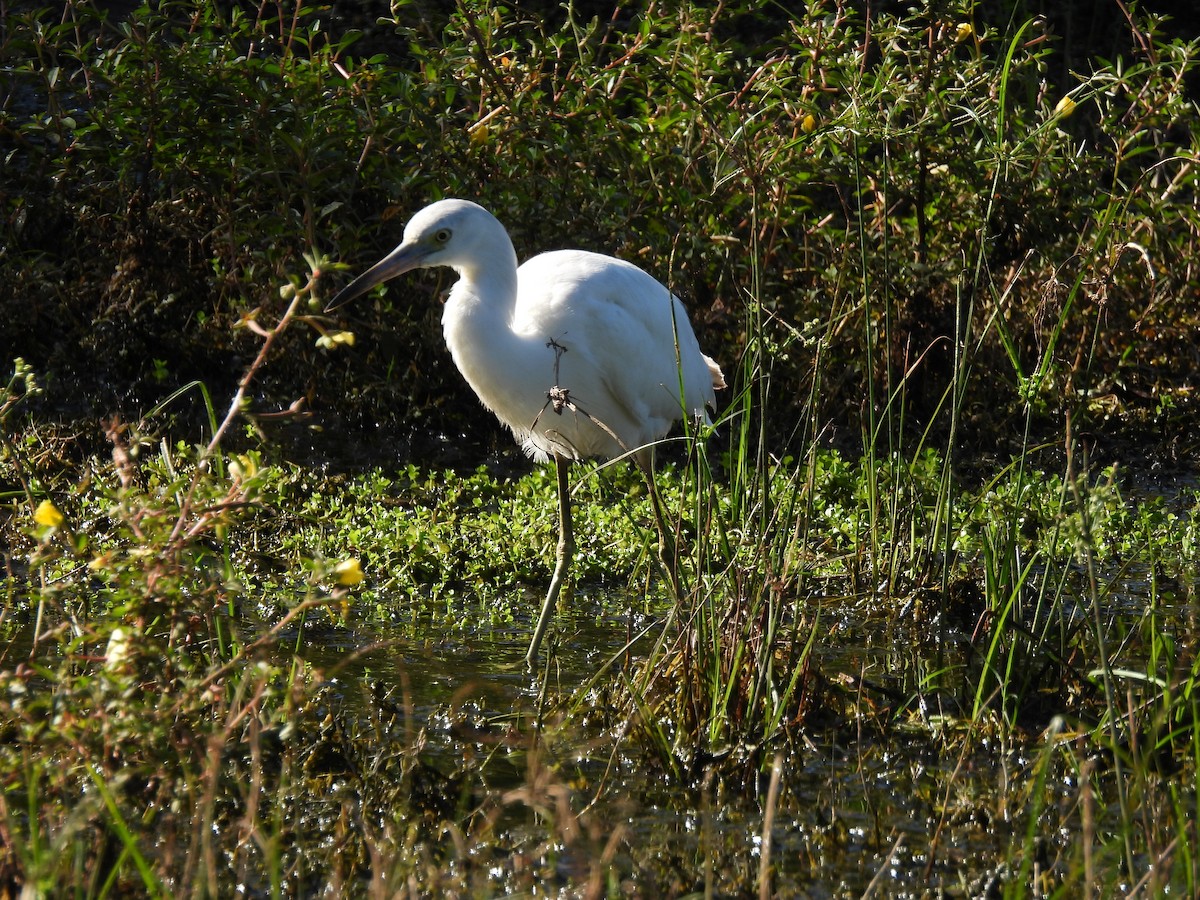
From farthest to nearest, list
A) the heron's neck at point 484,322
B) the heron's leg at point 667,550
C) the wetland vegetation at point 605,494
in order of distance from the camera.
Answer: the heron's neck at point 484,322 < the heron's leg at point 667,550 < the wetland vegetation at point 605,494

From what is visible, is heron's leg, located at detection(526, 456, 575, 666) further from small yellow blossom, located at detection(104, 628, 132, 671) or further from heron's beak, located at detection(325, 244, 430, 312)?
small yellow blossom, located at detection(104, 628, 132, 671)

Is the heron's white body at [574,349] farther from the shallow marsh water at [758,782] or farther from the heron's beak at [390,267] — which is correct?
the shallow marsh water at [758,782]

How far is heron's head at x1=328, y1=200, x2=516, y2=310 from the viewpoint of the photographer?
405cm

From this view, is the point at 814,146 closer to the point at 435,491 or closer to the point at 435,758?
the point at 435,491

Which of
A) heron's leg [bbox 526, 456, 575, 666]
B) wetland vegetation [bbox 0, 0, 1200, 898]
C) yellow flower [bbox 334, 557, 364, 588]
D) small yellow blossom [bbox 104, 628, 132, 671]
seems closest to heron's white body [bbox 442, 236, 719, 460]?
heron's leg [bbox 526, 456, 575, 666]

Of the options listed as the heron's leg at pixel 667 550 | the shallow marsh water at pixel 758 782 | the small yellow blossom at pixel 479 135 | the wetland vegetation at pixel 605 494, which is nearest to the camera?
the wetland vegetation at pixel 605 494

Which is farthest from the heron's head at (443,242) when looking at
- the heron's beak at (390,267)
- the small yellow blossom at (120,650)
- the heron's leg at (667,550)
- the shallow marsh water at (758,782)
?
the small yellow blossom at (120,650)

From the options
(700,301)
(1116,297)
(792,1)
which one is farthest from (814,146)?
(792,1)

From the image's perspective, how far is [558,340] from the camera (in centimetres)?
453

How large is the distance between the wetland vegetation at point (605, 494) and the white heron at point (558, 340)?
0.29m

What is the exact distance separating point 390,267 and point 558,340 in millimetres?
677

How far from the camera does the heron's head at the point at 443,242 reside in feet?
13.3

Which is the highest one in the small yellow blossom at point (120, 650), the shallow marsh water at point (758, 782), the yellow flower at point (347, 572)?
the yellow flower at point (347, 572)

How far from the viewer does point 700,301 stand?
6.15 m
